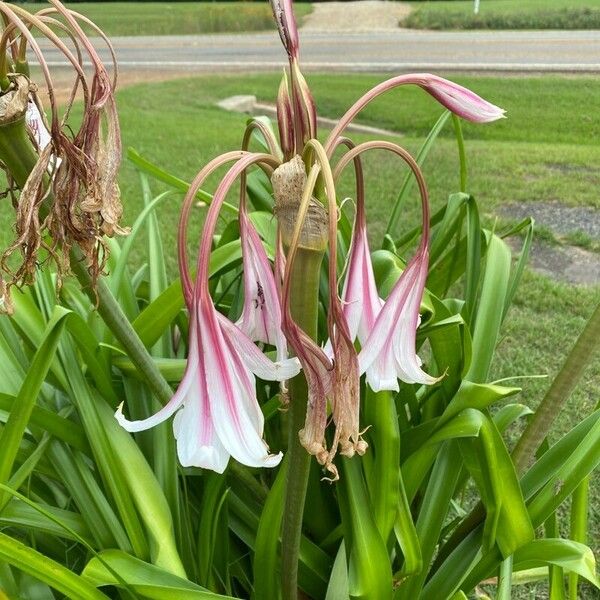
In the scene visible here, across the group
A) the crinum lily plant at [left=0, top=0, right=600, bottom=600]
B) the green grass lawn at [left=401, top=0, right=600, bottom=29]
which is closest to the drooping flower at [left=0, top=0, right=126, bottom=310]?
the crinum lily plant at [left=0, top=0, right=600, bottom=600]

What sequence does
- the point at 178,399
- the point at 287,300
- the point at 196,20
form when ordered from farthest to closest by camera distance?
the point at 196,20, the point at 178,399, the point at 287,300

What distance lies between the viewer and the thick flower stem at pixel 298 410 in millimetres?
732

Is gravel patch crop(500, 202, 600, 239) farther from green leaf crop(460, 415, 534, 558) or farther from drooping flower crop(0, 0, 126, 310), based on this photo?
drooping flower crop(0, 0, 126, 310)

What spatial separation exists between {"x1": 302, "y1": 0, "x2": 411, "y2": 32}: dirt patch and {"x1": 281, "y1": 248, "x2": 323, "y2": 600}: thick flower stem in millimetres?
12120

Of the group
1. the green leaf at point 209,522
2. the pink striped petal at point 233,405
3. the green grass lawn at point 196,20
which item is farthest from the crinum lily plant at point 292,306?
the green grass lawn at point 196,20

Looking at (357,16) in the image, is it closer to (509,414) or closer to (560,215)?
(560,215)

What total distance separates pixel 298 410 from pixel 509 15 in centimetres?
921

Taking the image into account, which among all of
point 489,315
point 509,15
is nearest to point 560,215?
point 489,315

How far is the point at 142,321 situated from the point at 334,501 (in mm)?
496

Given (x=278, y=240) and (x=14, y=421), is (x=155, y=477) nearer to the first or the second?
(x=14, y=421)

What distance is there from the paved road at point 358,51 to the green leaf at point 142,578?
13.5ft

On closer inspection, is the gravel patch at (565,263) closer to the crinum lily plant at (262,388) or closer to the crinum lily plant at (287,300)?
the crinum lily plant at (262,388)

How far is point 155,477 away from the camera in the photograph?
1.23 meters

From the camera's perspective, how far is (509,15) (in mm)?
8938
